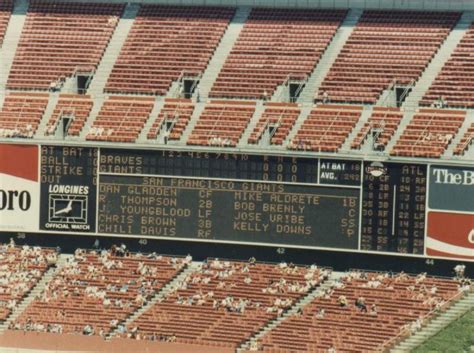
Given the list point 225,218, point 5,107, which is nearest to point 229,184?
point 225,218

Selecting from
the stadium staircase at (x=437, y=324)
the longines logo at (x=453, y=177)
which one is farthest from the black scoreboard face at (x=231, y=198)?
the stadium staircase at (x=437, y=324)

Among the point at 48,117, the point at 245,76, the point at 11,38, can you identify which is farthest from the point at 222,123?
the point at 11,38

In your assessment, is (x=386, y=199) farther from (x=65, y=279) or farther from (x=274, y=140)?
(x=65, y=279)

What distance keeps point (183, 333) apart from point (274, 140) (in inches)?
332

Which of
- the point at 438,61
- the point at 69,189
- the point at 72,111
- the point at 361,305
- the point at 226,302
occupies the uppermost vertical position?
the point at 438,61

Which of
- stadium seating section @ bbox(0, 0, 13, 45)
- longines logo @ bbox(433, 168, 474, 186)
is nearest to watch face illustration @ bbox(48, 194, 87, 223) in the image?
stadium seating section @ bbox(0, 0, 13, 45)

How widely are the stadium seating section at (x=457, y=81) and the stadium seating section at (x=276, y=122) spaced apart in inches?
207

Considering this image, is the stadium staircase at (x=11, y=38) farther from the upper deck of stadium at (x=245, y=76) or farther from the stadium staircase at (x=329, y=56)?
the stadium staircase at (x=329, y=56)

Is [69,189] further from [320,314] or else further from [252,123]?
[320,314]

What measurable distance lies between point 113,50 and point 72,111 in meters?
4.09

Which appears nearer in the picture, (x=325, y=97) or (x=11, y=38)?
(x=325, y=97)

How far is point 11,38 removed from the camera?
8481 centimetres

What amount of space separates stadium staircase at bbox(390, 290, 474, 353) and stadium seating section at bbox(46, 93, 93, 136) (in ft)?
57.3

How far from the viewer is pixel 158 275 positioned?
7612cm
